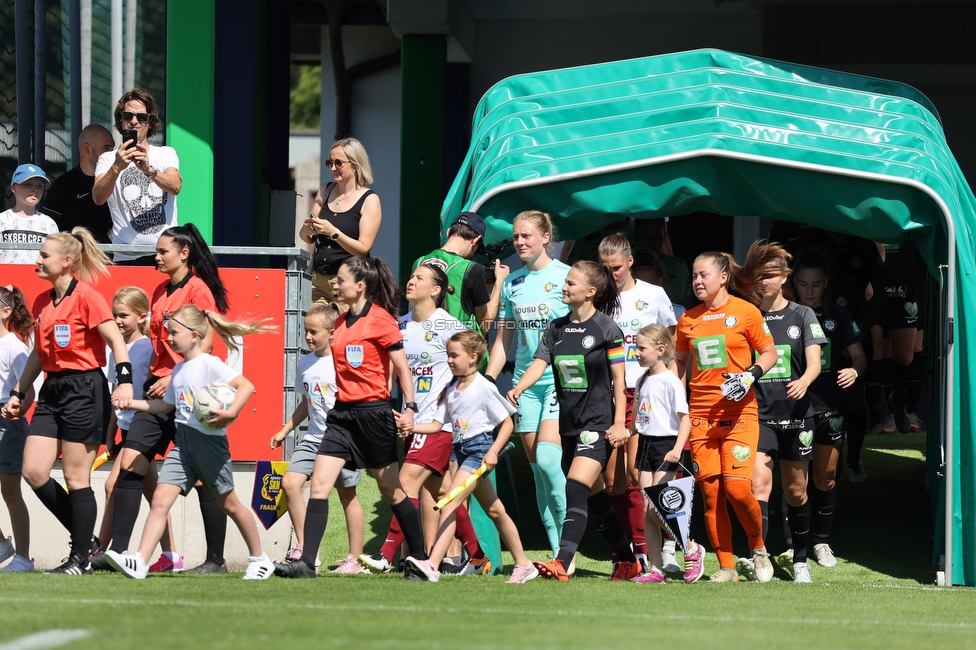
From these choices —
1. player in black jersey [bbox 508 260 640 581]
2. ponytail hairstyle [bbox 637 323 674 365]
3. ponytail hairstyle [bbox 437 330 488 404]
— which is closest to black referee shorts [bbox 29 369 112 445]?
ponytail hairstyle [bbox 437 330 488 404]

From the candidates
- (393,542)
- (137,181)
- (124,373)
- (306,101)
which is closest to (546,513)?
(393,542)

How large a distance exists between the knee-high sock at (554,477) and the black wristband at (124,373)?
2.31 meters

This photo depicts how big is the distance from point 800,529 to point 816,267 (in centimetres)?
172

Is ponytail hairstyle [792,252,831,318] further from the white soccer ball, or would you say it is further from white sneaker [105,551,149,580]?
white sneaker [105,551,149,580]

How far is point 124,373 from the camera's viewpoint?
A: 6762 millimetres

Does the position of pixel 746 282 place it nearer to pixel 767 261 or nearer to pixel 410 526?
pixel 767 261

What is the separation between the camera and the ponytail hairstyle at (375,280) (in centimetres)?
696

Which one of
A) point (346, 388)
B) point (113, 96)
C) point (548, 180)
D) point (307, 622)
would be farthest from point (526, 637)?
point (113, 96)

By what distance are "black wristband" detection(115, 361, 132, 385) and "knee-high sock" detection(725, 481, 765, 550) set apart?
3389 mm

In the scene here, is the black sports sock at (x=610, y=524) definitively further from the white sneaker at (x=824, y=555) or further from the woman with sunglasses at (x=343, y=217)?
the woman with sunglasses at (x=343, y=217)

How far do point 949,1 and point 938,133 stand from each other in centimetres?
576

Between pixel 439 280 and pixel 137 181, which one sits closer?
pixel 439 280

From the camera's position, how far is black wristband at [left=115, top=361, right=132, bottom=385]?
6.75 m

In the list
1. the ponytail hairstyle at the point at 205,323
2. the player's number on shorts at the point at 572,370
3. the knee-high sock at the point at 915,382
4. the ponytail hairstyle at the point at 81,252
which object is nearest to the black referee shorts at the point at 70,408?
the ponytail hairstyle at the point at 81,252
